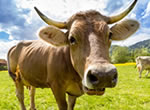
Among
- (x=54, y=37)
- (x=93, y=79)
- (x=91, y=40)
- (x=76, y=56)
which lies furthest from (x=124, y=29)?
(x=93, y=79)

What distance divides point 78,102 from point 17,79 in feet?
7.77

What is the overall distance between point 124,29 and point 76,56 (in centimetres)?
125

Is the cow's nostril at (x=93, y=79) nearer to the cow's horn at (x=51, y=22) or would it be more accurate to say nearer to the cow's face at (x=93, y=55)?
the cow's face at (x=93, y=55)

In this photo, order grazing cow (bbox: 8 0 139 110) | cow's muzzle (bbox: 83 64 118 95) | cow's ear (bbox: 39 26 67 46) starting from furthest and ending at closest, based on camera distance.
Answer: cow's ear (bbox: 39 26 67 46), grazing cow (bbox: 8 0 139 110), cow's muzzle (bbox: 83 64 118 95)

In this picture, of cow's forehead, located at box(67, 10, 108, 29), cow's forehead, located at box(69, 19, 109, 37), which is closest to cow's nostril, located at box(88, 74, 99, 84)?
cow's forehead, located at box(69, 19, 109, 37)

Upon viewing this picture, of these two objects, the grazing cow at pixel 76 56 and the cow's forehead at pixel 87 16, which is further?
the cow's forehead at pixel 87 16

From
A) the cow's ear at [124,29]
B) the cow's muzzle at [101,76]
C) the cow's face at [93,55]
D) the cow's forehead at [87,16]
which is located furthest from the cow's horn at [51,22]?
the cow's muzzle at [101,76]

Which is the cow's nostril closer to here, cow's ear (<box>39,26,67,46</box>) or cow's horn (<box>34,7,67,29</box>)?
cow's ear (<box>39,26,67,46</box>)

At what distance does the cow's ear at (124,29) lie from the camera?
2.72 meters

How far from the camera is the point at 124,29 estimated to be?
278 centimetres

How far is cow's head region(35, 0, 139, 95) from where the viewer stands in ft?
5.60

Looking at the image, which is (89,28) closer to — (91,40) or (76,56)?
(91,40)

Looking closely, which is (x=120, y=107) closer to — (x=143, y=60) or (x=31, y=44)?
(x=31, y=44)

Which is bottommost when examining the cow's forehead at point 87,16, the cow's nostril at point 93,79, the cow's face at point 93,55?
the cow's nostril at point 93,79
